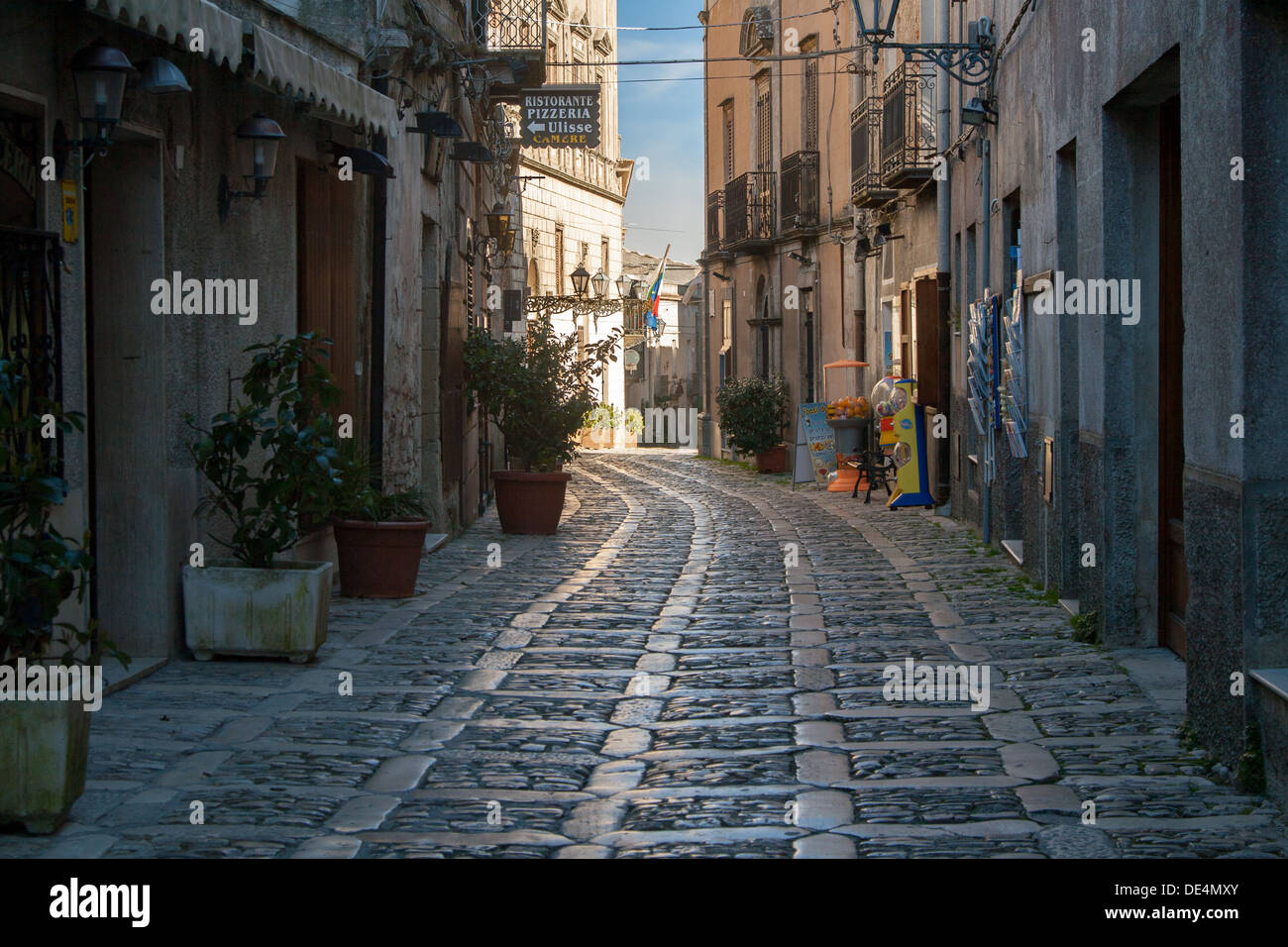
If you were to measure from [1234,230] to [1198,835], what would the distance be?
6.73ft

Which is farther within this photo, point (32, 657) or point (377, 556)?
point (377, 556)

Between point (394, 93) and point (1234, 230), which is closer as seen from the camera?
point (1234, 230)

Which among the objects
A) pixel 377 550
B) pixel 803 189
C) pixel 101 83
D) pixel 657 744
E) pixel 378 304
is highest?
pixel 803 189

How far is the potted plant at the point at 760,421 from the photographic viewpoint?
25.5 meters

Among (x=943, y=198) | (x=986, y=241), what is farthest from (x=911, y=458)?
(x=986, y=241)

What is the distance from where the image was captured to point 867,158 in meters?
20.0

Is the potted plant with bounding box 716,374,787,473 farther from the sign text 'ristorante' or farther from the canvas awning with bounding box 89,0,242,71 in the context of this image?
the canvas awning with bounding box 89,0,242,71

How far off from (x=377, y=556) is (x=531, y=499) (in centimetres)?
467

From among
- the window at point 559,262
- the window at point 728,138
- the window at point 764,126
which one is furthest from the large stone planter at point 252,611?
the window at point 559,262

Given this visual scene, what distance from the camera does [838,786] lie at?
205 inches

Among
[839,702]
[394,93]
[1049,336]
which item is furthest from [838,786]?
[394,93]

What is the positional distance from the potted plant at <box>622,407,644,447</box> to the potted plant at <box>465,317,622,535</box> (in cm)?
2761

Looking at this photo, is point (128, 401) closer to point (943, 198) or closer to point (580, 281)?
point (943, 198)

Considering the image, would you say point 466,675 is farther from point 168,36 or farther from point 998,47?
point 998,47
